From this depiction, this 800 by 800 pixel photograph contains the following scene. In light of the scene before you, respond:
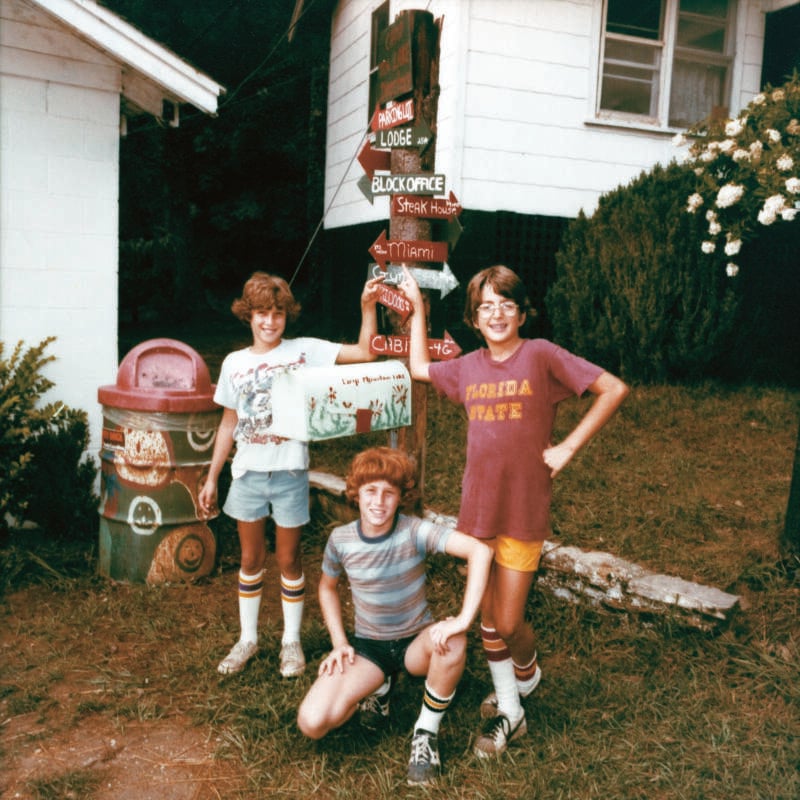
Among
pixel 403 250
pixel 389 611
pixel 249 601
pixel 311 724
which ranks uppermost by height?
pixel 403 250

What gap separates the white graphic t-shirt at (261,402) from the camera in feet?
11.5

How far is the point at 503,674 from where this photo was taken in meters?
3.06

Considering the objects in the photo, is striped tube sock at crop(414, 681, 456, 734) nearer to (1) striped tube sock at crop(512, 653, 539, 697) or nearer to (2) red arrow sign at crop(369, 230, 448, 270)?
(1) striped tube sock at crop(512, 653, 539, 697)

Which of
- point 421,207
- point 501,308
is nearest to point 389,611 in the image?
point 501,308

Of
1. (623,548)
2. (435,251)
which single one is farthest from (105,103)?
(623,548)

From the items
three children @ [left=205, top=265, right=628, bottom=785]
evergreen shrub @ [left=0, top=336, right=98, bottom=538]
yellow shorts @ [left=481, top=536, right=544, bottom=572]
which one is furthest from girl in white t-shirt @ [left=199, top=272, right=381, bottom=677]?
evergreen shrub @ [left=0, top=336, right=98, bottom=538]

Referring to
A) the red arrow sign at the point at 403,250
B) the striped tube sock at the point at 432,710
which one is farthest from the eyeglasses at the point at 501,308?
the striped tube sock at the point at 432,710

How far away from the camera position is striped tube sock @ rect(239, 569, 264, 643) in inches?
144

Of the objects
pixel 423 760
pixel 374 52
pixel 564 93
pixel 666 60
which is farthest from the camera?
pixel 374 52

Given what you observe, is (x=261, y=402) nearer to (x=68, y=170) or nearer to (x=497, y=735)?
(x=497, y=735)

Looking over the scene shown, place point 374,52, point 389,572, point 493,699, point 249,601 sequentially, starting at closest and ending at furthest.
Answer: point 389,572 < point 493,699 < point 249,601 < point 374,52

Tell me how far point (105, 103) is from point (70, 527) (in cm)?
262

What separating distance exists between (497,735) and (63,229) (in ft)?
13.0

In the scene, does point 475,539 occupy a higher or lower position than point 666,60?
lower
